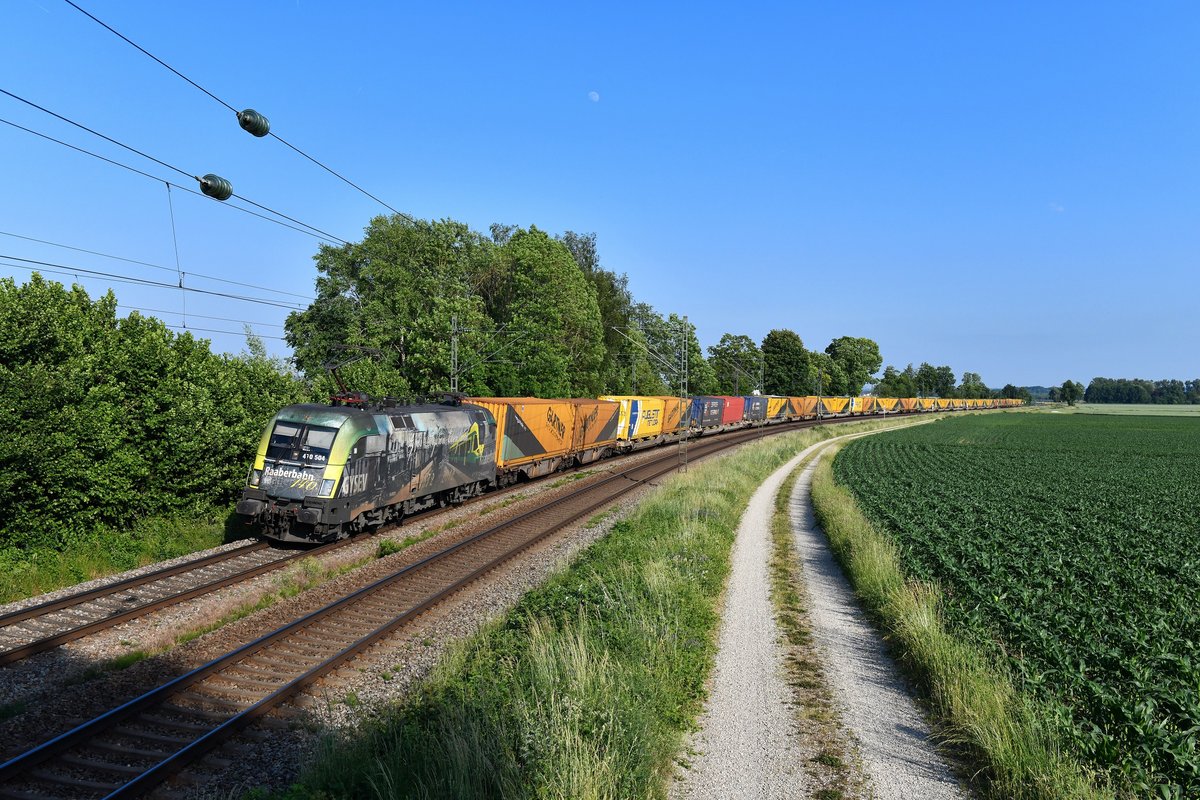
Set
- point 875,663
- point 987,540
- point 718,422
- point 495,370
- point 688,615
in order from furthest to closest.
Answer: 1. point 718,422
2. point 495,370
3. point 987,540
4. point 688,615
5. point 875,663

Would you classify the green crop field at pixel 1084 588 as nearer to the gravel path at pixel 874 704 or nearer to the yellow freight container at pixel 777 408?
the gravel path at pixel 874 704

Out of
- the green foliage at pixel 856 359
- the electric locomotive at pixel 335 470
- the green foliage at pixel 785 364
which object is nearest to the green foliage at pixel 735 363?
the green foliage at pixel 785 364

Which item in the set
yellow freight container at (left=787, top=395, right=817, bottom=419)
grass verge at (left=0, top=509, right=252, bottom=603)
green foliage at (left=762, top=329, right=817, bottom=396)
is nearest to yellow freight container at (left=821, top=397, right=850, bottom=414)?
yellow freight container at (left=787, top=395, right=817, bottom=419)

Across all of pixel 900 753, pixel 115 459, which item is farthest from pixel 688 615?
pixel 115 459

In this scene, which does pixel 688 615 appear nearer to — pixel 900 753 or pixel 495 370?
pixel 900 753

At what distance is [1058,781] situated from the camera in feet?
20.8

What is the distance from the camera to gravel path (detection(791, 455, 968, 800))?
24.1ft

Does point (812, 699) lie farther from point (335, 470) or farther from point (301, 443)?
point (301, 443)

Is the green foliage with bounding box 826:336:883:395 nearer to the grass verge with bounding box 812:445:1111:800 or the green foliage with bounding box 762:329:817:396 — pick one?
the green foliage with bounding box 762:329:817:396

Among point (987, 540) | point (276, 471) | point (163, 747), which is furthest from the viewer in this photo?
point (987, 540)

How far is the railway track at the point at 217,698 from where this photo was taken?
7133 millimetres

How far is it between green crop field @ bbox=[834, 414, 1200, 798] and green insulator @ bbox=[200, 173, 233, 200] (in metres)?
13.3

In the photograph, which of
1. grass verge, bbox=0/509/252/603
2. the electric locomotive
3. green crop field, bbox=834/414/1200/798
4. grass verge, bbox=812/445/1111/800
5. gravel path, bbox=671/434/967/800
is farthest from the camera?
the electric locomotive

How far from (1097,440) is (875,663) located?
74.9m
